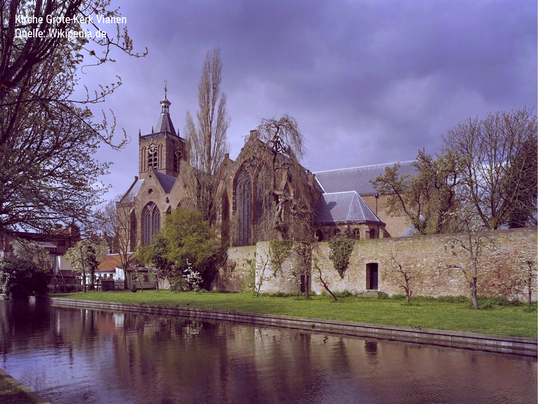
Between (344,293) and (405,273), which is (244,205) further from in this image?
(405,273)

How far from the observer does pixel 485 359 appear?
9.22 m

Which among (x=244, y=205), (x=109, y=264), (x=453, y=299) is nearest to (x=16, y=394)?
(x=453, y=299)

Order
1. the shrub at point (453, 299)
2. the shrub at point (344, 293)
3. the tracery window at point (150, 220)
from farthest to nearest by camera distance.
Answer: the tracery window at point (150, 220)
the shrub at point (344, 293)
the shrub at point (453, 299)

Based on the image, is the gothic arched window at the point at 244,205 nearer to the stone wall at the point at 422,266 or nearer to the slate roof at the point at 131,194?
the stone wall at the point at 422,266

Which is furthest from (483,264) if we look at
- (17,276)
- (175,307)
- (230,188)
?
(17,276)

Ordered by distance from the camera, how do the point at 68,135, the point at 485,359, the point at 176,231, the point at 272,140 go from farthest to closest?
the point at 176,231, the point at 272,140, the point at 68,135, the point at 485,359

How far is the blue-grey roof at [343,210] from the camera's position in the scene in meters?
35.7

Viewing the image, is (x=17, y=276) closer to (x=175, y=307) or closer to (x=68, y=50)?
(x=175, y=307)

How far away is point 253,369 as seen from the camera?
8.41 metres

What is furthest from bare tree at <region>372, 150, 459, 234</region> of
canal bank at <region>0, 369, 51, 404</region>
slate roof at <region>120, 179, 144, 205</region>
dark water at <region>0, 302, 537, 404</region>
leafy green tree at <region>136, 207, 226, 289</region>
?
slate roof at <region>120, 179, 144, 205</region>

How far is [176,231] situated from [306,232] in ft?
32.2

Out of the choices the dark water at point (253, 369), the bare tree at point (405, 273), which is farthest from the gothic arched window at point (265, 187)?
the dark water at point (253, 369)

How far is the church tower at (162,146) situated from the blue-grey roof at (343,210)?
1120 inches

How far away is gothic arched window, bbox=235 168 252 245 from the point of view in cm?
3762
